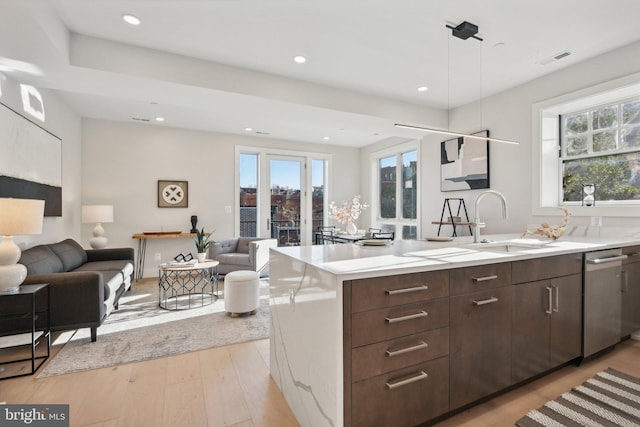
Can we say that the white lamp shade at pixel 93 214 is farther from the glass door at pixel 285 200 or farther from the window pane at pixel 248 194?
the glass door at pixel 285 200

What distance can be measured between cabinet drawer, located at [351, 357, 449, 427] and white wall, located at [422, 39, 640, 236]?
275 cm

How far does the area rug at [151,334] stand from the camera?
238 cm

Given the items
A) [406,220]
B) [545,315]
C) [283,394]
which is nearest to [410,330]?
[283,394]

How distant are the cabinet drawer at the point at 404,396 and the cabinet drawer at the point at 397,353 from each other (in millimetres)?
32

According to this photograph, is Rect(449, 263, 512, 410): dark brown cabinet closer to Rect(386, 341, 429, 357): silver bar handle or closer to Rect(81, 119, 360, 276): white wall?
Rect(386, 341, 429, 357): silver bar handle

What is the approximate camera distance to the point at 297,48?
2.93 meters

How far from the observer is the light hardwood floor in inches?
66.7

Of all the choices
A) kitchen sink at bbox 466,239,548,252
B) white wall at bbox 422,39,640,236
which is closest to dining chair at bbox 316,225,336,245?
white wall at bbox 422,39,640,236

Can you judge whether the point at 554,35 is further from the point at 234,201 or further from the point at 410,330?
the point at 234,201

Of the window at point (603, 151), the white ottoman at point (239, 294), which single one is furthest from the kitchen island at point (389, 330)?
the window at point (603, 151)

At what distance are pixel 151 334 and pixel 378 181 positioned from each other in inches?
212

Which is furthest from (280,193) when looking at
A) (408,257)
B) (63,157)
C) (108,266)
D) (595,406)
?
(595,406)

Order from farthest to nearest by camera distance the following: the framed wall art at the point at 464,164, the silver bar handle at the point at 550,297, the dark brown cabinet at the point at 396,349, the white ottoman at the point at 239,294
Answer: the framed wall art at the point at 464,164
the white ottoman at the point at 239,294
the silver bar handle at the point at 550,297
the dark brown cabinet at the point at 396,349

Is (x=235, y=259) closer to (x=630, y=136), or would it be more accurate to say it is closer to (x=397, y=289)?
(x=397, y=289)
